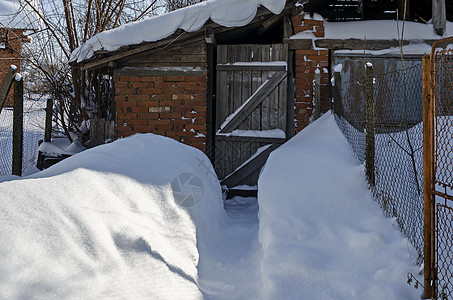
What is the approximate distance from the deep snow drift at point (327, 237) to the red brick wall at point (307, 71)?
7.34 feet

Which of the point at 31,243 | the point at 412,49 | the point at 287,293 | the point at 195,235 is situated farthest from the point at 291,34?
the point at 31,243

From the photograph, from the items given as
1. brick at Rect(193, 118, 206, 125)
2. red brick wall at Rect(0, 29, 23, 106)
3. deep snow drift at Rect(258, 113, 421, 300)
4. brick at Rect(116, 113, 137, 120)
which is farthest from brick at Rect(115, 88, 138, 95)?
deep snow drift at Rect(258, 113, 421, 300)

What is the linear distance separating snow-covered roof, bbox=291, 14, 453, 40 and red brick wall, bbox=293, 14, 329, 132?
12 centimetres

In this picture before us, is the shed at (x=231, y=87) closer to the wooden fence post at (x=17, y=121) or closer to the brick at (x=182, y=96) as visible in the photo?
the brick at (x=182, y=96)

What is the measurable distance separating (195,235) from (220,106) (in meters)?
3.92

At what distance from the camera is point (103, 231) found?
2324 millimetres

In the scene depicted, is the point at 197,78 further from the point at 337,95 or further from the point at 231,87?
the point at 337,95

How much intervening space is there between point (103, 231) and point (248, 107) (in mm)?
4926

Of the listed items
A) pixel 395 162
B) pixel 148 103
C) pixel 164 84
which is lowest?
pixel 395 162

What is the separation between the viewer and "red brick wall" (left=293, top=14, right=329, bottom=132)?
6.82 meters

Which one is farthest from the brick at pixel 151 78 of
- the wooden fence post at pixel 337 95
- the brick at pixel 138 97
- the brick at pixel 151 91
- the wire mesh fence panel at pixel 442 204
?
the wire mesh fence panel at pixel 442 204

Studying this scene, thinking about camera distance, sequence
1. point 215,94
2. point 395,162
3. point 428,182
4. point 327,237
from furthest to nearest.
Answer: point 215,94 < point 395,162 < point 327,237 < point 428,182

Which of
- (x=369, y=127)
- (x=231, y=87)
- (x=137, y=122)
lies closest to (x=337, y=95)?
(x=369, y=127)

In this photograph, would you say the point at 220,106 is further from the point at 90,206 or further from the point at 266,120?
the point at 90,206
